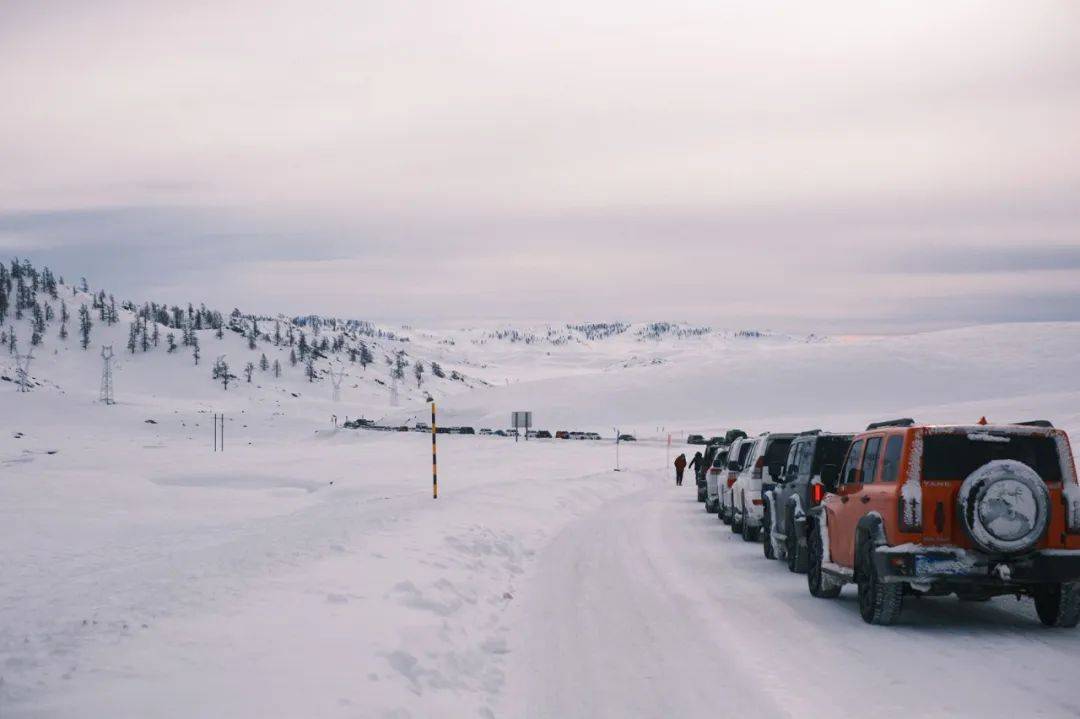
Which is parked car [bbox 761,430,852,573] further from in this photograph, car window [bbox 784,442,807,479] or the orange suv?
the orange suv

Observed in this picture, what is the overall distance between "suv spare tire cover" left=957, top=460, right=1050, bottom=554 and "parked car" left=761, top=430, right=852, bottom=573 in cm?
524

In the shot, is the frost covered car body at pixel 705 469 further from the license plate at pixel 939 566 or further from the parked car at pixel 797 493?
the license plate at pixel 939 566

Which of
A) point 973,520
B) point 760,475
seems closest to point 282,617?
point 973,520

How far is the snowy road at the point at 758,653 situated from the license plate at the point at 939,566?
695mm

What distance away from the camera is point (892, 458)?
12.7 m

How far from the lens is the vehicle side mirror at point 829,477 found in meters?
14.3

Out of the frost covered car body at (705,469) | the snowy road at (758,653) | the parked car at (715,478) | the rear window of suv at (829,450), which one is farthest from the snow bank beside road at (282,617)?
the frost covered car body at (705,469)

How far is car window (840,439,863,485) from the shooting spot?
1429cm

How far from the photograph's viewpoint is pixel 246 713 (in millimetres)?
7496

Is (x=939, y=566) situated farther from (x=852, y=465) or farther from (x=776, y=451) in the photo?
→ (x=776, y=451)

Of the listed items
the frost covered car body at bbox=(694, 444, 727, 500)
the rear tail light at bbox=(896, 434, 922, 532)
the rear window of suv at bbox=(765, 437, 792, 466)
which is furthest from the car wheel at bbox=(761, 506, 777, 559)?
the frost covered car body at bbox=(694, 444, 727, 500)

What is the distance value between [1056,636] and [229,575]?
29.9ft

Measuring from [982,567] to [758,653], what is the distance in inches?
107

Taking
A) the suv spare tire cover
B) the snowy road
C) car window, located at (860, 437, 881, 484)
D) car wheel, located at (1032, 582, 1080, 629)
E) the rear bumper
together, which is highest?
car window, located at (860, 437, 881, 484)
